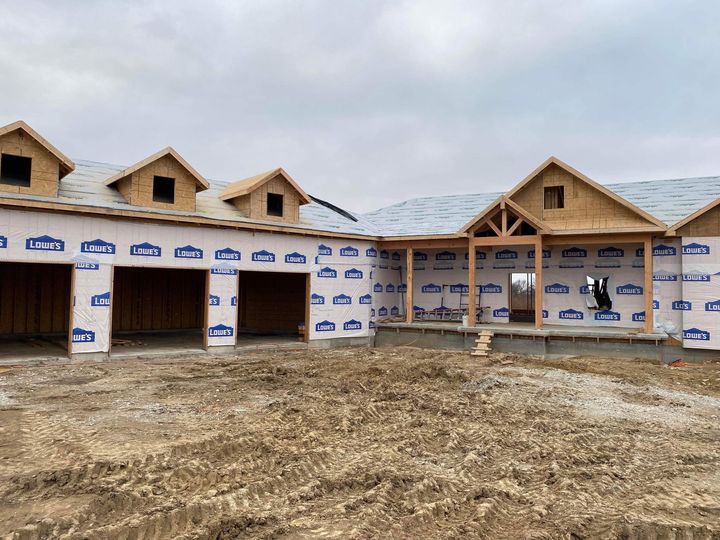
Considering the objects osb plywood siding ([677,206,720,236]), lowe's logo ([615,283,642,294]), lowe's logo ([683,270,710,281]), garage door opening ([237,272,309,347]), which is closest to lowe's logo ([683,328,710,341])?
lowe's logo ([683,270,710,281])

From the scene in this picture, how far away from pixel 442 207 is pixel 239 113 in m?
12.8

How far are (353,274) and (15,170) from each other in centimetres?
1045

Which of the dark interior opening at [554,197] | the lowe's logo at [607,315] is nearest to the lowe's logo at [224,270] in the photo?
the dark interior opening at [554,197]

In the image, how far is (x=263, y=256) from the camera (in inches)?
590

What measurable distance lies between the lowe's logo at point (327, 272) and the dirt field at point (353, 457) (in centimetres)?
634

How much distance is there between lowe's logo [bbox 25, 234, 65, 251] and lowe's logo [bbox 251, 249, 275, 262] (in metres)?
5.13

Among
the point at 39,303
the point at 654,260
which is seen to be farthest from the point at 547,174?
the point at 39,303

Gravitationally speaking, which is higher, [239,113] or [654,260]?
[239,113]

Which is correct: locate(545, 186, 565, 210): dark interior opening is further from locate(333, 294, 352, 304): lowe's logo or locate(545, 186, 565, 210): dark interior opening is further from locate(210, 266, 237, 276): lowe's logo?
locate(210, 266, 237, 276): lowe's logo

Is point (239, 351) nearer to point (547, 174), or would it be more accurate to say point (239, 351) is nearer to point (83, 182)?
point (83, 182)

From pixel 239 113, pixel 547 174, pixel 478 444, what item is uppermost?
pixel 239 113

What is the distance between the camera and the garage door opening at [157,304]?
18.1 meters

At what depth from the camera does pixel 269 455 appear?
5.56 m

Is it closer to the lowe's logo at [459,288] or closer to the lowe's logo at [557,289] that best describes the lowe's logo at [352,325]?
the lowe's logo at [459,288]
